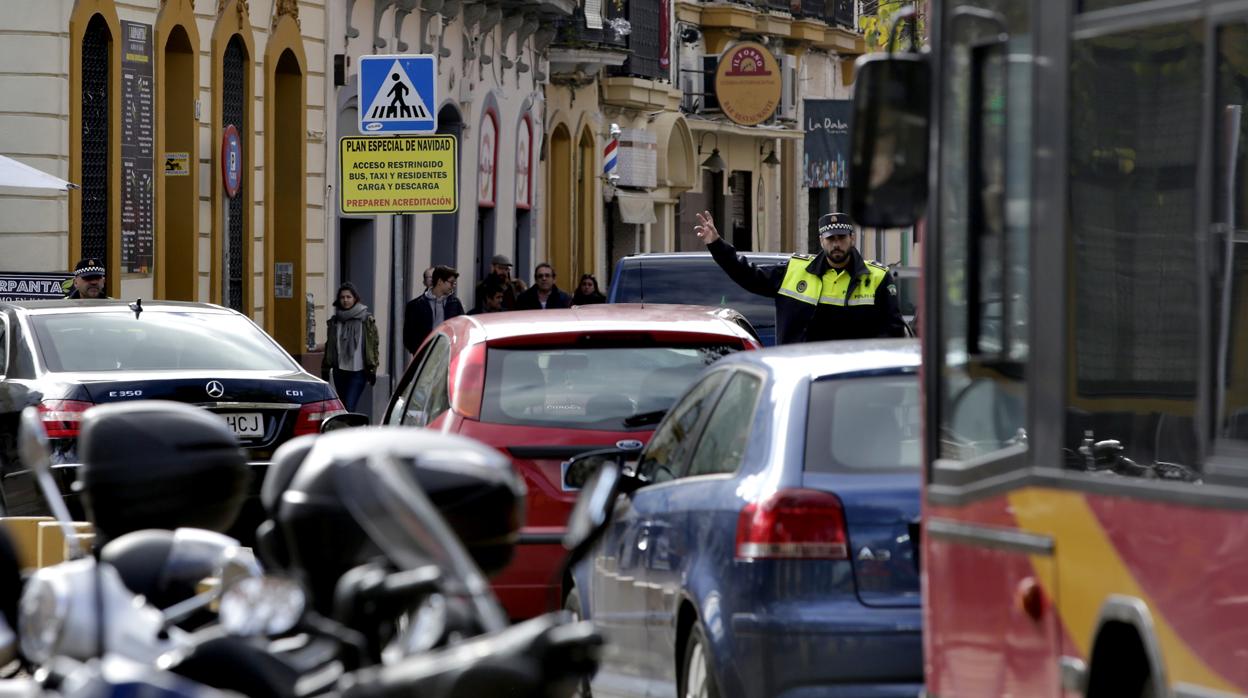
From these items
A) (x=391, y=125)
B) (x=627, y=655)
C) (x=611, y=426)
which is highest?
(x=391, y=125)

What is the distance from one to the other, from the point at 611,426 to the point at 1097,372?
208 inches

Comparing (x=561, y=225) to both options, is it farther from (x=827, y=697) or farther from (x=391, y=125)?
(x=827, y=697)

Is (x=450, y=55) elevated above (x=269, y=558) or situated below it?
above

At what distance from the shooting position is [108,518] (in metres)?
3.99

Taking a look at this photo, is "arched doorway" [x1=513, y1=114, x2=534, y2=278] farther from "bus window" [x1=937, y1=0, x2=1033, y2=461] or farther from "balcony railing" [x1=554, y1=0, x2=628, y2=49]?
"bus window" [x1=937, y1=0, x2=1033, y2=461]

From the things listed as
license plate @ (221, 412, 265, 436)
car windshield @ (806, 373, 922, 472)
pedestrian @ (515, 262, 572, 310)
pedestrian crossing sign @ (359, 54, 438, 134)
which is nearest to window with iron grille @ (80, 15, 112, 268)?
pedestrian crossing sign @ (359, 54, 438, 134)

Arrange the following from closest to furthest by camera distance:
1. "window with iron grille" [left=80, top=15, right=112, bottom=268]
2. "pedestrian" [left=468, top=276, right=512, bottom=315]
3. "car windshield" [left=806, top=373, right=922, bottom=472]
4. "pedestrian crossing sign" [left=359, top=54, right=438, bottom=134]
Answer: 1. "car windshield" [left=806, top=373, right=922, bottom=472]
2. "pedestrian crossing sign" [left=359, top=54, right=438, bottom=134]
3. "window with iron grille" [left=80, top=15, right=112, bottom=268]
4. "pedestrian" [left=468, top=276, right=512, bottom=315]

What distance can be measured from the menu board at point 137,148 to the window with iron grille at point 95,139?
7.9 inches

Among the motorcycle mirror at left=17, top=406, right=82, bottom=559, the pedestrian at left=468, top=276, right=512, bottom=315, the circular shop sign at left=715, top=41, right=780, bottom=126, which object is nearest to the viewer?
the motorcycle mirror at left=17, top=406, right=82, bottom=559

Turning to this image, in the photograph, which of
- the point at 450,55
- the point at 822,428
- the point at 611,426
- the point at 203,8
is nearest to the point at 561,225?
the point at 450,55

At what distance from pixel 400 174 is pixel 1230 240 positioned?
15.5 metres

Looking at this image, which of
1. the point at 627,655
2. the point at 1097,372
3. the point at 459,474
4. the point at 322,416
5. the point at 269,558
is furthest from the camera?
the point at 322,416

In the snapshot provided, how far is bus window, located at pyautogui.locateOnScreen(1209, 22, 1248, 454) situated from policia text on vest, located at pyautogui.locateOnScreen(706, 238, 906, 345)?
27.7 feet

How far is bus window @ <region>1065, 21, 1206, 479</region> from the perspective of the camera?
514cm
